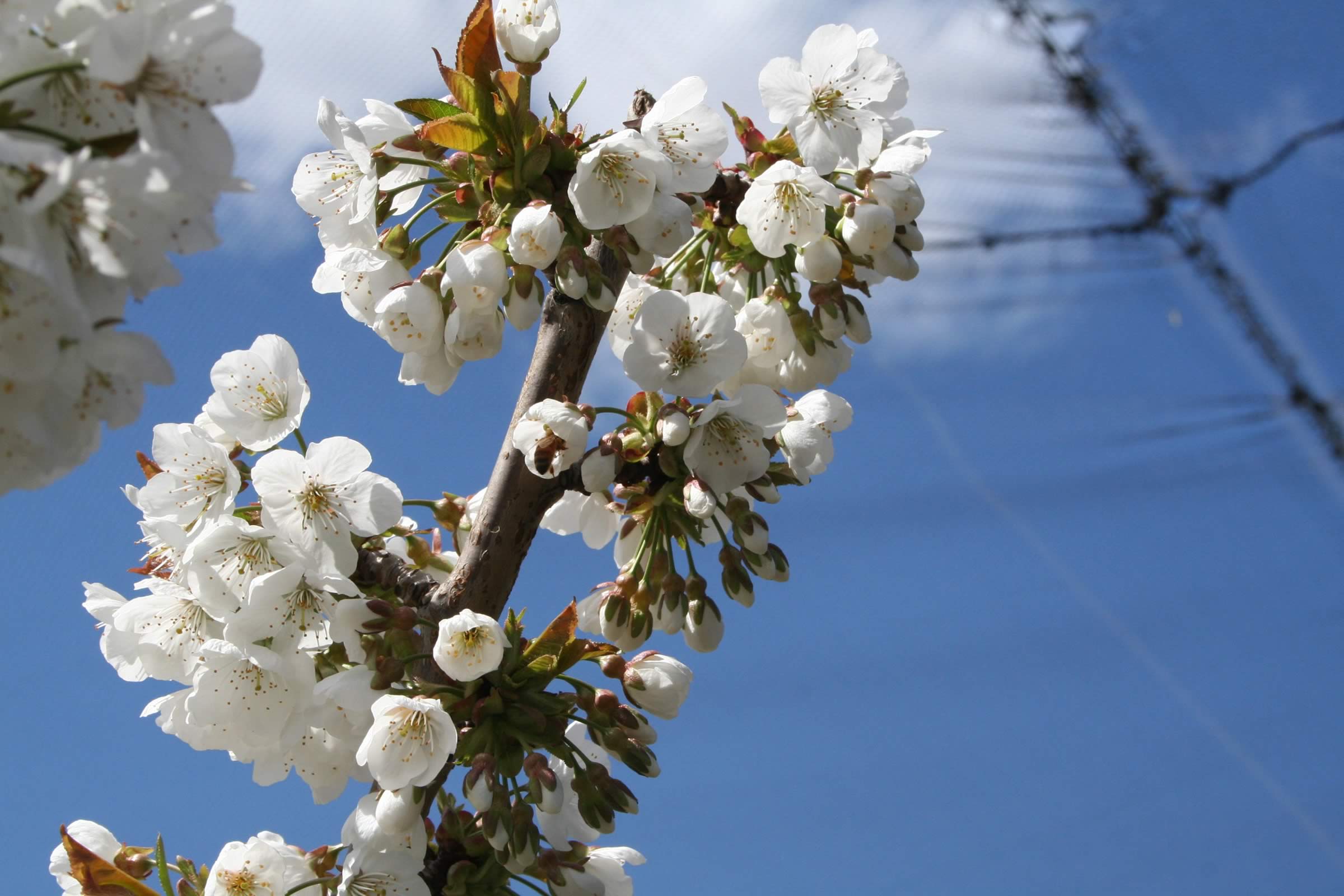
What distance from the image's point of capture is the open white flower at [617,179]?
1075 millimetres

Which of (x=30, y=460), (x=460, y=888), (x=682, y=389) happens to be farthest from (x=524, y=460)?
(x=30, y=460)

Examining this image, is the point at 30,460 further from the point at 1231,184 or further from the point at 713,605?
the point at 1231,184

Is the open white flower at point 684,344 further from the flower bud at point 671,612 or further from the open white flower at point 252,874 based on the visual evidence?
the open white flower at point 252,874

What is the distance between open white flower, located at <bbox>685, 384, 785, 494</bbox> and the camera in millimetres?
1081

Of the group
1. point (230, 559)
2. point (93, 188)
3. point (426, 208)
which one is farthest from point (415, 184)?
point (93, 188)

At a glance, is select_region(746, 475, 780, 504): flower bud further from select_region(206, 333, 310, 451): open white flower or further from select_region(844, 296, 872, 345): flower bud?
select_region(206, 333, 310, 451): open white flower

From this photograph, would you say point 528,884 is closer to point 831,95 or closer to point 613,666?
point 613,666

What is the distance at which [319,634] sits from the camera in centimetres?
110

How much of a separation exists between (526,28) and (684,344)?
366 millimetres

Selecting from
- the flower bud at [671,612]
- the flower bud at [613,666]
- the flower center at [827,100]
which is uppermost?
the flower center at [827,100]

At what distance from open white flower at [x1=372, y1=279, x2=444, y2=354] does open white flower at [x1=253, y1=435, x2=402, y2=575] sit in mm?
144

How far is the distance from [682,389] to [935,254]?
130 inches

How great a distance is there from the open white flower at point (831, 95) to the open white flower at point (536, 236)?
1.00 ft

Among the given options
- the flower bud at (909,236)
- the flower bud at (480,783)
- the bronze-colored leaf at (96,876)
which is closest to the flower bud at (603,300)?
the flower bud at (909,236)
